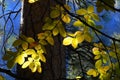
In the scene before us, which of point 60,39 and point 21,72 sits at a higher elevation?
point 60,39

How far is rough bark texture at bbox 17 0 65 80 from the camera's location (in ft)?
3.72

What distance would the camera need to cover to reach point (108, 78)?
837 millimetres

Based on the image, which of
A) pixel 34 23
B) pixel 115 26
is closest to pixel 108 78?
pixel 34 23

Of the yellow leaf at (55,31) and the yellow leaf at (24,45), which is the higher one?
the yellow leaf at (55,31)

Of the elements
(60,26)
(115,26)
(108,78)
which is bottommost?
(115,26)

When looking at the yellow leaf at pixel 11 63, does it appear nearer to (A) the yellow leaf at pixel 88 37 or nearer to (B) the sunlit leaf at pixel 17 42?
(B) the sunlit leaf at pixel 17 42

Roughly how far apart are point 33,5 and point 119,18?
284 centimetres

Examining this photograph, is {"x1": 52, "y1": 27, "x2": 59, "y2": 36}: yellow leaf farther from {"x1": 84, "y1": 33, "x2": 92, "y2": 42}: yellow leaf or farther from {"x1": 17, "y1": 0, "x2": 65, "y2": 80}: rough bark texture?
{"x1": 17, "y1": 0, "x2": 65, "y2": 80}: rough bark texture

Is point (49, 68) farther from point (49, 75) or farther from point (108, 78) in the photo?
point (108, 78)

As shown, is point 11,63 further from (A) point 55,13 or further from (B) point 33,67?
(A) point 55,13

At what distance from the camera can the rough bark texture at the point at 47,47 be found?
113cm

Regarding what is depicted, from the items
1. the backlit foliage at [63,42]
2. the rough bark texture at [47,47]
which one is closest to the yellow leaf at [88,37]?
the backlit foliage at [63,42]

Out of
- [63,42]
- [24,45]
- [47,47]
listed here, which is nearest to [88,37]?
[63,42]

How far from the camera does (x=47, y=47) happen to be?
1.17 metres
